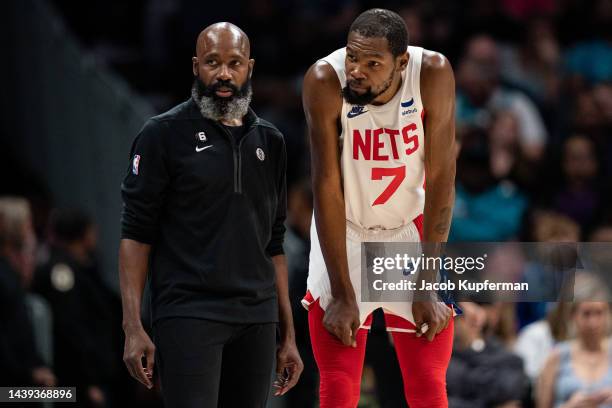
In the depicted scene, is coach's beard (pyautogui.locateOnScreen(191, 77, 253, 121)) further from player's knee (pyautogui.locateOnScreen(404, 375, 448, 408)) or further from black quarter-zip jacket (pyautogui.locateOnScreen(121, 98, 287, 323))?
player's knee (pyautogui.locateOnScreen(404, 375, 448, 408))

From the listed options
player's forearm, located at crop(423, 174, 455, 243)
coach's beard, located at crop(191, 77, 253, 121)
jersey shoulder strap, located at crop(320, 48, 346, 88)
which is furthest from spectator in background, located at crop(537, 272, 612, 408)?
coach's beard, located at crop(191, 77, 253, 121)

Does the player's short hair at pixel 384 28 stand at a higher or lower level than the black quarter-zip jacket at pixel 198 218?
higher

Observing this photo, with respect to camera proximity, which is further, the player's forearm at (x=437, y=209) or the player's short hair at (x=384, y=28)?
the player's forearm at (x=437, y=209)

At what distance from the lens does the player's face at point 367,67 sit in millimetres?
4215

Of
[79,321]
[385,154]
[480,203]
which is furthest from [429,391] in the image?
[480,203]

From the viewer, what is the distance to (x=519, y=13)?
9.55 metres

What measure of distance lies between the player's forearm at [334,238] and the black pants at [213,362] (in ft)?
0.92

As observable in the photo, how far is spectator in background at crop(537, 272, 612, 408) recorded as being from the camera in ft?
19.8

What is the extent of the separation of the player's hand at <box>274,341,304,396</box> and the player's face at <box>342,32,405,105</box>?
897 millimetres

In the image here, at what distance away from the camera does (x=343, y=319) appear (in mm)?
4387

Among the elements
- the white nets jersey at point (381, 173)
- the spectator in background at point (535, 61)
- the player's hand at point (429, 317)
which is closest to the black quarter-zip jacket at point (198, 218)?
the white nets jersey at point (381, 173)

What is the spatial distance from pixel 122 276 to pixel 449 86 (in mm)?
1310

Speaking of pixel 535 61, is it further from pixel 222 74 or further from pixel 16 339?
pixel 222 74

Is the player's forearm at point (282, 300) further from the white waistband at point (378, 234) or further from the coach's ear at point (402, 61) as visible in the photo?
the coach's ear at point (402, 61)
